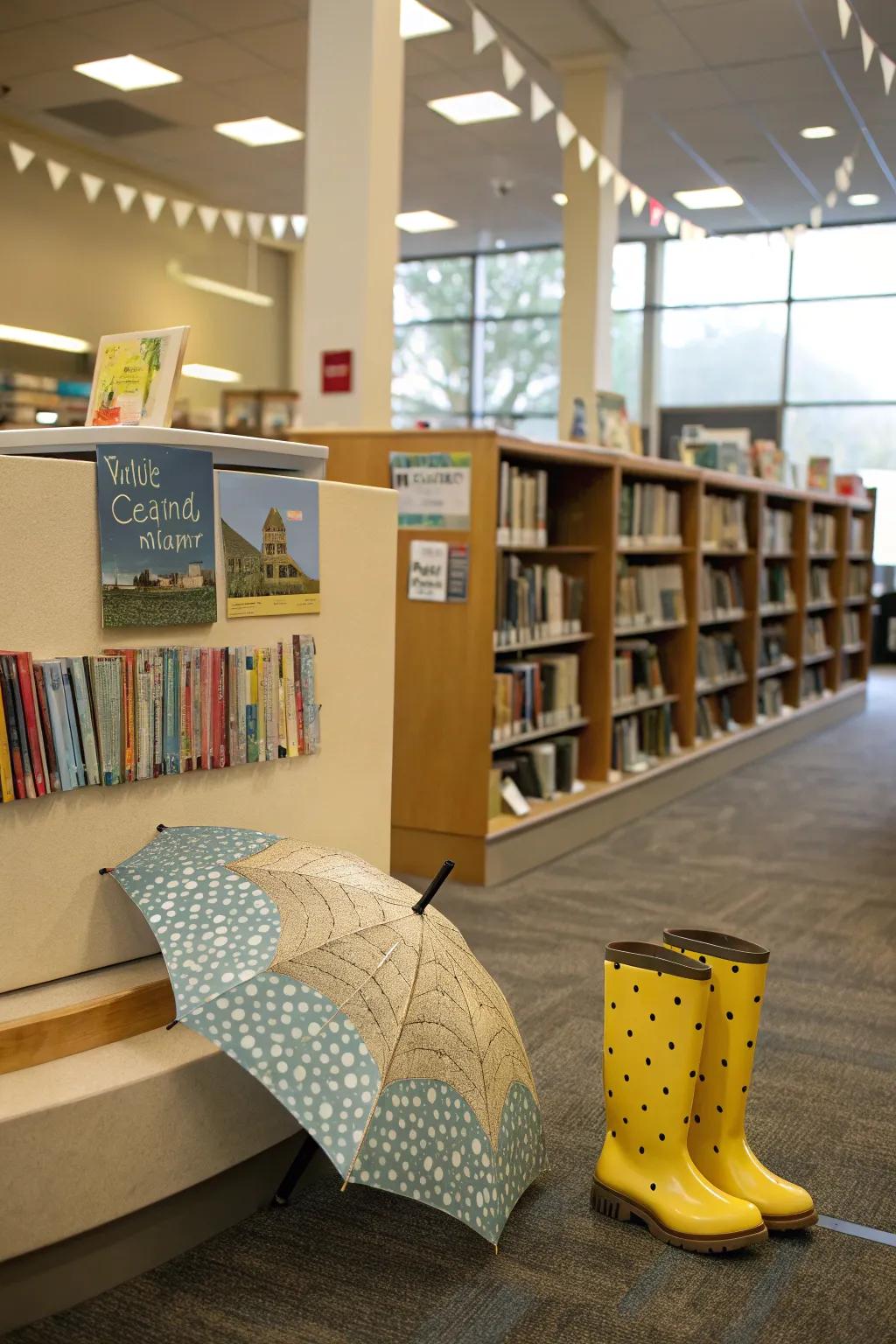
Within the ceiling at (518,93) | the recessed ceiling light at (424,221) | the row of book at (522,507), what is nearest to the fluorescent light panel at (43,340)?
the ceiling at (518,93)

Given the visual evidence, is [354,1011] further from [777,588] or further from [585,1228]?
[777,588]

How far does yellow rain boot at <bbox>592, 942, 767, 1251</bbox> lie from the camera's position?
1.84 m

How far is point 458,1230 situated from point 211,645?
39.5 inches

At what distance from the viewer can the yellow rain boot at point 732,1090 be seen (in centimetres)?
190

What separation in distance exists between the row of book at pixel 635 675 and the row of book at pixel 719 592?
58 centimetres

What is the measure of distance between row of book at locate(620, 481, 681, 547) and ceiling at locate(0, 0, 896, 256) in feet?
9.68

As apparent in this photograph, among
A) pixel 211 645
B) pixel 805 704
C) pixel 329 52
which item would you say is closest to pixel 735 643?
pixel 805 704

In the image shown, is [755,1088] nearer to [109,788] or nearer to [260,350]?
[109,788]

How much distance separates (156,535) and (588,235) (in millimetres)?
6406

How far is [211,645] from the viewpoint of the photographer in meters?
2.00

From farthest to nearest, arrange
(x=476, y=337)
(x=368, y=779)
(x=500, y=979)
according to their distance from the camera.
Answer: (x=476, y=337) → (x=500, y=979) → (x=368, y=779)

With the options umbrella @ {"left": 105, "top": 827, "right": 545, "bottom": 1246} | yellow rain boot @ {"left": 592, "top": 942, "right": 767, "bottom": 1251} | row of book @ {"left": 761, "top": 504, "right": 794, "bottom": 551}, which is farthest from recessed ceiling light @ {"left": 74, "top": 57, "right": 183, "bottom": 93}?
yellow rain boot @ {"left": 592, "top": 942, "right": 767, "bottom": 1251}

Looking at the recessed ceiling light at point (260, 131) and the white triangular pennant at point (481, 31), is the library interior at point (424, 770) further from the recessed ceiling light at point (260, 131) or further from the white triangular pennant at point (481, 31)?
the white triangular pennant at point (481, 31)

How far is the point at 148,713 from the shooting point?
6.14 feet
